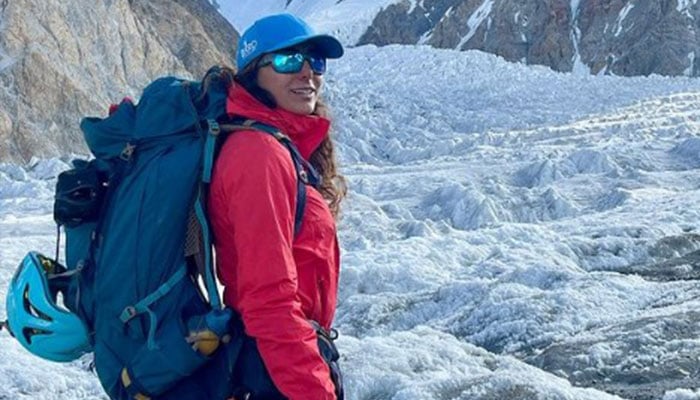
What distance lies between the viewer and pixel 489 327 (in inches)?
206

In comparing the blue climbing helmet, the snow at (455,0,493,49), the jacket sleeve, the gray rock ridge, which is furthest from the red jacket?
the snow at (455,0,493,49)

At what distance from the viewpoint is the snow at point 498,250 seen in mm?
4113

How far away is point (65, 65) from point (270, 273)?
18408mm

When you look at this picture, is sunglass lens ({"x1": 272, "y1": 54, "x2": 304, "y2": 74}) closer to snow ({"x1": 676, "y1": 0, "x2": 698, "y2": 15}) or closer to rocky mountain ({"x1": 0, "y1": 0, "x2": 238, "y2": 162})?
rocky mountain ({"x1": 0, "y1": 0, "x2": 238, "y2": 162})

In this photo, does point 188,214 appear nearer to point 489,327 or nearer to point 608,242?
point 489,327

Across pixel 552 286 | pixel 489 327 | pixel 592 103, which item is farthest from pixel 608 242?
pixel 592 103

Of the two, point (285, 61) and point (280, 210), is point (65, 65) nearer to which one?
point (285, 61)

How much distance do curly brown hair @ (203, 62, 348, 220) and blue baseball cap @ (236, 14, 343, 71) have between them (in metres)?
0.03

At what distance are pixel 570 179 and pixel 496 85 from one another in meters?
16.1

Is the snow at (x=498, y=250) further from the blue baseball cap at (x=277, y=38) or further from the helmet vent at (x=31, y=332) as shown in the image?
the helmet vent at (x=31, y=332)

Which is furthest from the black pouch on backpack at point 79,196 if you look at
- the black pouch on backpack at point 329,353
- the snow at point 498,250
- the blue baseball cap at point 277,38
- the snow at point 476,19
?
the snow at point 476,19

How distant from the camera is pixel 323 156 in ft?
7.62

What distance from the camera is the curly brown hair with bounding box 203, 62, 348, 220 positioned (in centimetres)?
219

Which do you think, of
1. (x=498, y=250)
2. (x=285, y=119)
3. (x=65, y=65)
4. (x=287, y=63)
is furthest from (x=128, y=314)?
(x=65, y=65)
